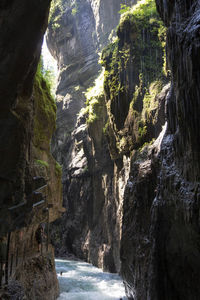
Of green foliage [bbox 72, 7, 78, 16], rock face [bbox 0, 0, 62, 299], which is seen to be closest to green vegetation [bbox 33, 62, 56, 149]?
rock face [bbox 0, 0, 62, 299]

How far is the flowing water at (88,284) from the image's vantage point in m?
16.7

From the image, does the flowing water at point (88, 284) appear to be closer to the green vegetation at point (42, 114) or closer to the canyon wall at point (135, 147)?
the canyon wall at point (135, 147)

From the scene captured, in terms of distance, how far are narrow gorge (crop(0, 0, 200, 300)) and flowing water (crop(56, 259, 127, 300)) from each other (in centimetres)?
108

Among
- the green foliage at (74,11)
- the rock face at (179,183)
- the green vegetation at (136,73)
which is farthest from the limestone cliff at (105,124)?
the rock face at (179,183)

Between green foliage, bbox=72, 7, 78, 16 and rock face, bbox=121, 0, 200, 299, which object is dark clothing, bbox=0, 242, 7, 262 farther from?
green foliage, bbox=72, 7, 78, 16

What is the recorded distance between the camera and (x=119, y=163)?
20.0 metres

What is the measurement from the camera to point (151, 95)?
15375 mm

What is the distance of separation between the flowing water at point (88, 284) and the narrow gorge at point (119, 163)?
1.08 meters

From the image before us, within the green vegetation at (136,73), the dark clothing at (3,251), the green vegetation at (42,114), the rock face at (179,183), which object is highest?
the green vegetation at (136,73)

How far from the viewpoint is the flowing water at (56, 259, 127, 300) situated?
16703 mm

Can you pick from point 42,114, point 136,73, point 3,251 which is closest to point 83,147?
point 136,73

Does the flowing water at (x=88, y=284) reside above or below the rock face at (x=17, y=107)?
below

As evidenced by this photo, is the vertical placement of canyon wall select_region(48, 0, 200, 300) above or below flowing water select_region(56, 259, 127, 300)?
above

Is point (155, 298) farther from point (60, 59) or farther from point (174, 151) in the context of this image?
point (60, 59)
